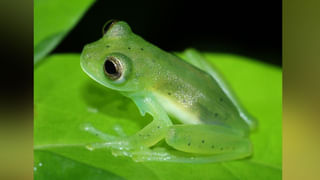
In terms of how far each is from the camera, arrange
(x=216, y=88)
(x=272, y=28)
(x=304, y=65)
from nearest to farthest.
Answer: (x=304, y=65), (x=216, y=88), (x=272, y=28)

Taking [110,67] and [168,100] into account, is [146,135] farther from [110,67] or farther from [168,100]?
[110,67]

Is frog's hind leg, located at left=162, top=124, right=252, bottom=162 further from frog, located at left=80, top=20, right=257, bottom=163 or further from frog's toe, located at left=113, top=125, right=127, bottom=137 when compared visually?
frog's toe, located at left=113, top=125, right=127, bottom=137

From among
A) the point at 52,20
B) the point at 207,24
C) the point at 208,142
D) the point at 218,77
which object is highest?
the point at 52,20

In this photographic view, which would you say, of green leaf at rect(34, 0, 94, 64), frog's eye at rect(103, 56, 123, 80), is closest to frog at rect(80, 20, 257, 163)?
→ frog's eye at rect(103, 56, 123, 80)

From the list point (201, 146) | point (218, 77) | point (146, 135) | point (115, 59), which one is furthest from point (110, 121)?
point (218, 77)

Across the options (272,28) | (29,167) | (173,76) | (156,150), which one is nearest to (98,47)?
(173,76)

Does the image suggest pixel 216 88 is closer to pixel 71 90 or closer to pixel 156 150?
pixel 156 150

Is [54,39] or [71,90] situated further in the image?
[71,90]
